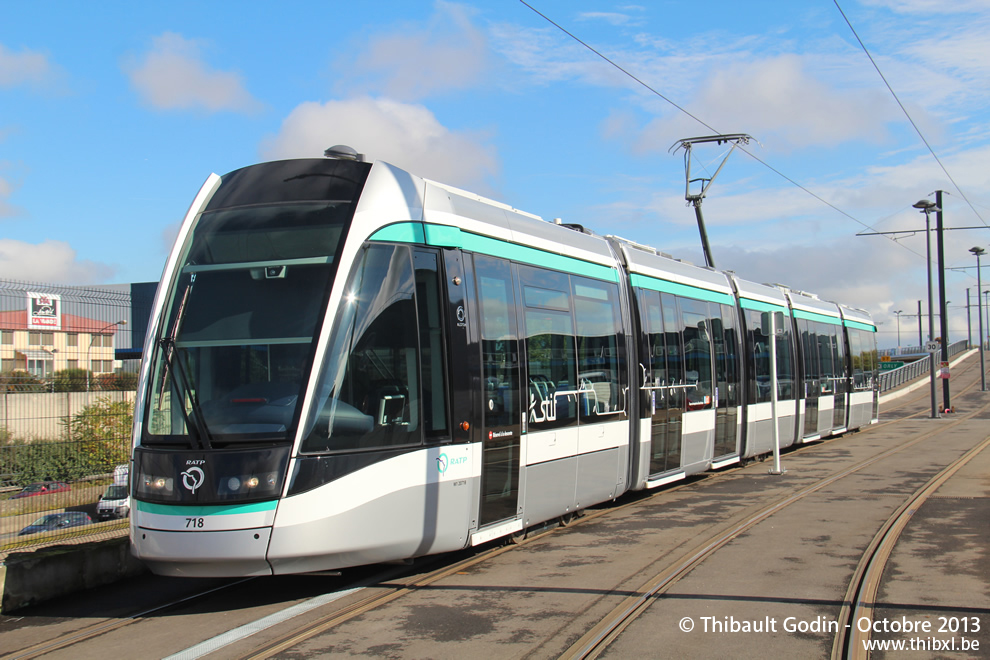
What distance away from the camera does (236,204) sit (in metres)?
7.66

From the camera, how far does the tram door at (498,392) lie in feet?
26.9

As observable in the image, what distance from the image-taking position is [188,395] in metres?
6.83

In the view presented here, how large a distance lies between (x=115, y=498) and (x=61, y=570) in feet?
10.1

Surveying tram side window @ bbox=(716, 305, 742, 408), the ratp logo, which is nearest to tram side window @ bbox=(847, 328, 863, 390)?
tram side window @ bbox=(716, 305, 742, 408)

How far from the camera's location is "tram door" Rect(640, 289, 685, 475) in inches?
484

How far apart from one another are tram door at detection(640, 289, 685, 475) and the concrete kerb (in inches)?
270

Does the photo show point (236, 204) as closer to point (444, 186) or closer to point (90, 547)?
point (444, 186)

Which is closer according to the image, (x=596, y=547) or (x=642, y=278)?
(x=596, y=547)

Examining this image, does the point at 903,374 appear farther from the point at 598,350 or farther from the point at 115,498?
the point at 115,498

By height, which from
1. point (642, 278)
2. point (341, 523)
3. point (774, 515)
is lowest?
point (774, 515)

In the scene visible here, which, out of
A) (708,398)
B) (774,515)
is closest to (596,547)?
(774,515)

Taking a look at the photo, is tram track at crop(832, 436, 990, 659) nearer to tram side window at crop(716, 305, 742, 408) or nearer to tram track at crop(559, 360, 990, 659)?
tram track at crop(559, 360, 990, 659)

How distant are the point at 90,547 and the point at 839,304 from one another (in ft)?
73.5

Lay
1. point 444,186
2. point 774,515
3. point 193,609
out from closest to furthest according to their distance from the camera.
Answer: point 193,609 < point 444,186 < point 774,515
